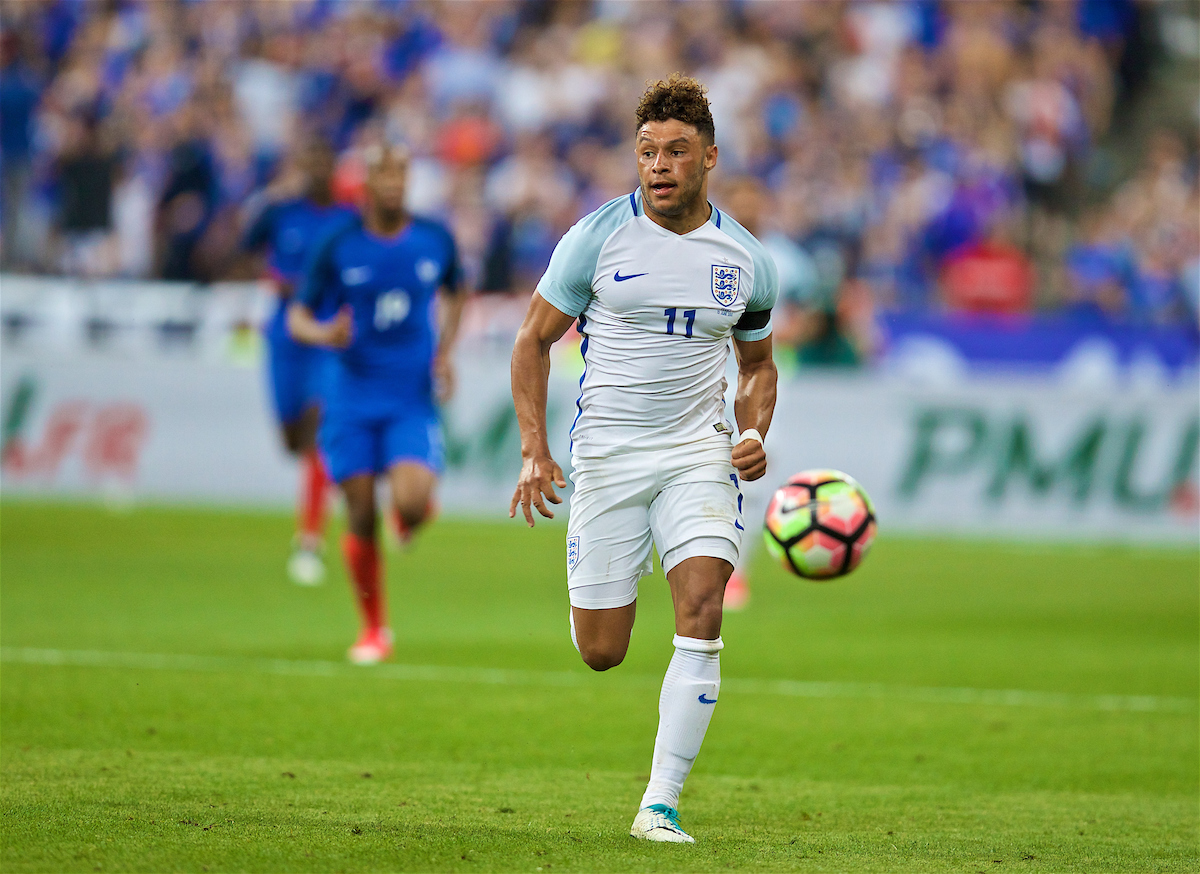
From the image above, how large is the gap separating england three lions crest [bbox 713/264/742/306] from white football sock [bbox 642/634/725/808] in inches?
48.5

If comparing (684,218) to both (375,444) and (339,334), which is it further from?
(375,444)

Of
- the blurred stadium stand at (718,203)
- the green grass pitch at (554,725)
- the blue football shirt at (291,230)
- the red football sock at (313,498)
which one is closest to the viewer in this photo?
the green grass pitch at (554,725)

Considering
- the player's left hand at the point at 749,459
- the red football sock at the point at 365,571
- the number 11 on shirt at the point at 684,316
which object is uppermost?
the number 11 on shirt at the point at 684,316

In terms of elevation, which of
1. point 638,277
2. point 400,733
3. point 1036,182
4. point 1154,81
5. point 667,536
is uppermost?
point 1154,81

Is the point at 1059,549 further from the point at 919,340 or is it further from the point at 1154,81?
the point at 1154,81

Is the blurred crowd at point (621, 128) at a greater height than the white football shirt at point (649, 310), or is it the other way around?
the blurred crowd at point (621, 128)

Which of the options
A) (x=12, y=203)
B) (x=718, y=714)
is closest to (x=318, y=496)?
(x=718, y=714)

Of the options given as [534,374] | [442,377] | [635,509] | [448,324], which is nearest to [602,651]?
[635,509]

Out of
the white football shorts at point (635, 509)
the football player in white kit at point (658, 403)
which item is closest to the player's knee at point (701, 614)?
the football player in white kit at point (658, 403)

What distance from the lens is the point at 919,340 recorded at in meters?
19.2

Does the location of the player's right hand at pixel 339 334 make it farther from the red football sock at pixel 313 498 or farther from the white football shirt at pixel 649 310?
the red football sock at pixel 313 498

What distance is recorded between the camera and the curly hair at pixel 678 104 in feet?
19.5

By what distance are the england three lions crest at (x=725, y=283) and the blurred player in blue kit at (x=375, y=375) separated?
396 cm

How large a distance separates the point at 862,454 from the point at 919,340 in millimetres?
2246
